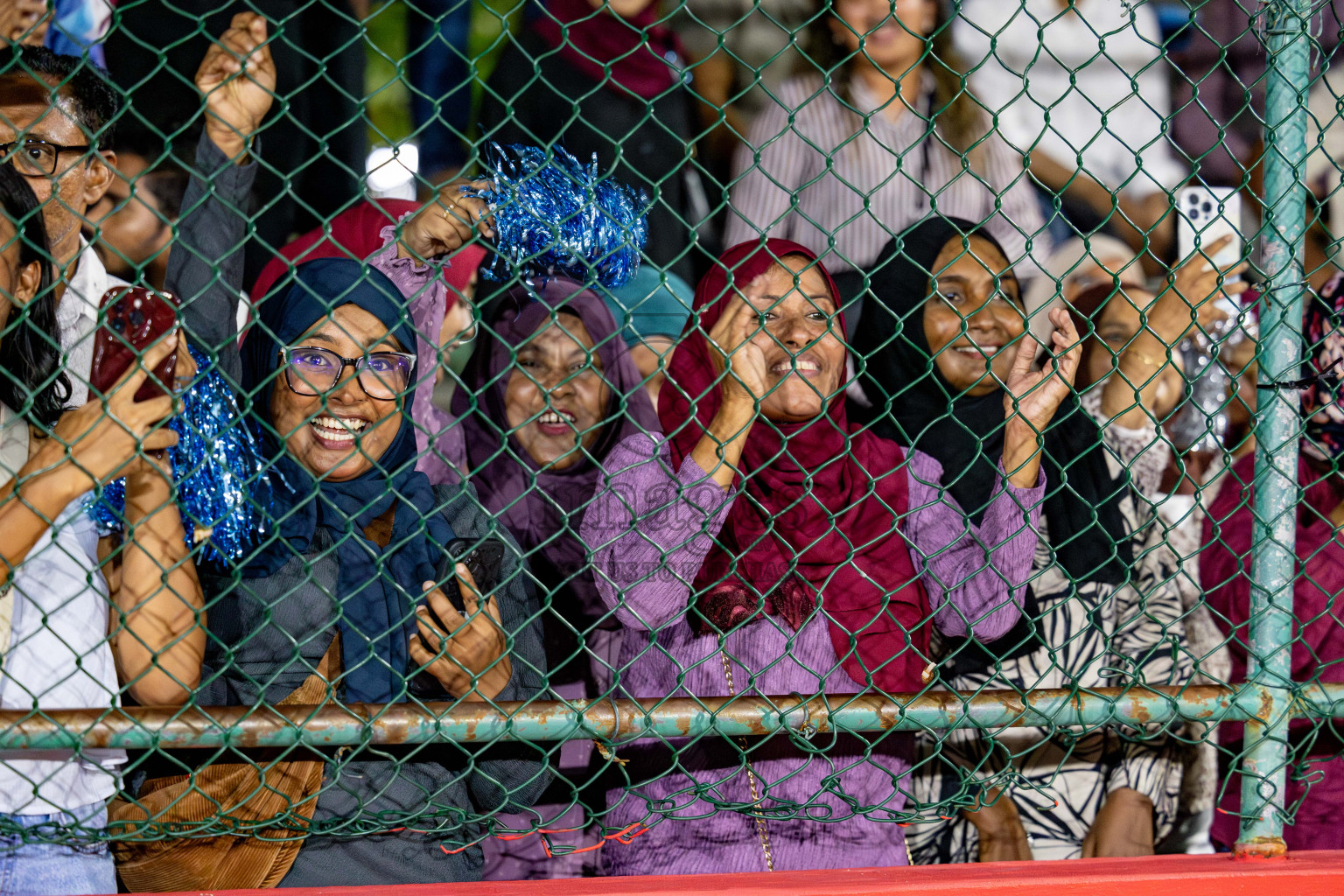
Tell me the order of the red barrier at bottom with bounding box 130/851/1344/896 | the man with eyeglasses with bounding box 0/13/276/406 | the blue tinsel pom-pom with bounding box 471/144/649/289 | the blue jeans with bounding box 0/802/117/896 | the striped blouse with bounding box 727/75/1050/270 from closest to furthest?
the blue jeans with bounding box 0/802/117/896
the red barrier at bottom with bounding box 130/851/1344/896
the man with eyeglasses with bounding box 0/13/276/406
the blue tinsel pom-pom with bounding box 471/144/649/289
the striped blouse with bounding box 727/75/1050/270

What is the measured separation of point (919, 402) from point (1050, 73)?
2.06 metres

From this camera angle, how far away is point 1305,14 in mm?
2066

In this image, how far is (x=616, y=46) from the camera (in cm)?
332

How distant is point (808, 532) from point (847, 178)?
Answer: 136 cm

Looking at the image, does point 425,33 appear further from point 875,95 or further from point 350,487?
point 350,487

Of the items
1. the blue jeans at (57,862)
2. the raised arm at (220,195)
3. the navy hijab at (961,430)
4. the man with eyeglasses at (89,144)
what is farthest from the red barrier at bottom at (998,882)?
the man with eyeglasses at (89,144)

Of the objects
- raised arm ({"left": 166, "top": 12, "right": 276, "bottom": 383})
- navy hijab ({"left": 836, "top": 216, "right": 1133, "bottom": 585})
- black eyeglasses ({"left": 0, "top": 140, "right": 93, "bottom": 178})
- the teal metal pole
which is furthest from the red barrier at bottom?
black eyeglasses ({"left": 0, "top": 140, "right": 93, "bottom": 178})

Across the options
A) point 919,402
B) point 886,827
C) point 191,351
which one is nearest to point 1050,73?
point 919,402

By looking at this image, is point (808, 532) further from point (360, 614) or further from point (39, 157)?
point (39, 157)

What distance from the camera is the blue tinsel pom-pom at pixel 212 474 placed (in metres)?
1.95

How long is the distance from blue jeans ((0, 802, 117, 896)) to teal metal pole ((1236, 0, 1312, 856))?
2000 mm

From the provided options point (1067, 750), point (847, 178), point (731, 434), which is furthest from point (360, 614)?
point (847, 178)

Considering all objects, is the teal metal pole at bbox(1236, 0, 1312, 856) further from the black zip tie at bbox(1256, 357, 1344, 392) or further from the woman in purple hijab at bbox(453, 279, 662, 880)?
the woman in purple hijab at bbox(453, 279, 662, 880)

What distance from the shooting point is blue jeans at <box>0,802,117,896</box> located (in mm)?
1883
